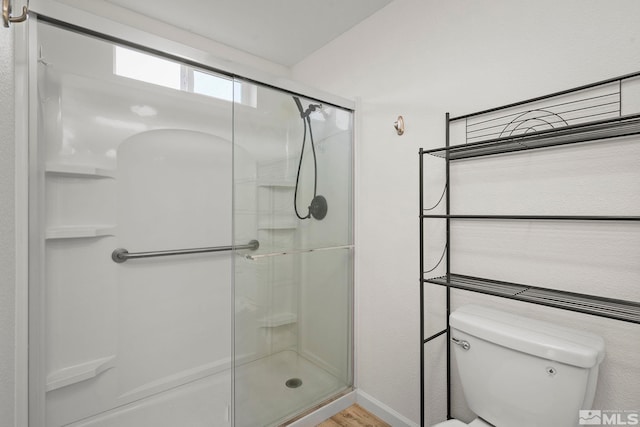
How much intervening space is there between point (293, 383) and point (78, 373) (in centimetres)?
106

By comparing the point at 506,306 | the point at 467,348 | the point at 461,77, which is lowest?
the point at 467,348

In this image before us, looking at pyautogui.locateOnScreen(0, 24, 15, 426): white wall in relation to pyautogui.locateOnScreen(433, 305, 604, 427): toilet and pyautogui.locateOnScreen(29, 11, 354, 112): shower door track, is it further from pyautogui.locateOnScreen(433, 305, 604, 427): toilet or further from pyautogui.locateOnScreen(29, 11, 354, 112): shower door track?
pyautogui.locateOnScreen(433, 305, 604, 427): toilet

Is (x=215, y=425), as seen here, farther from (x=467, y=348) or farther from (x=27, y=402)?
(x=467, y=348)

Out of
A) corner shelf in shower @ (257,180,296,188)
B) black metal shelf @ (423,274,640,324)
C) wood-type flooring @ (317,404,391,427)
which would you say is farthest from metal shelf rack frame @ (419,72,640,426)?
corner shelf in shower @ (257,180,296,188)

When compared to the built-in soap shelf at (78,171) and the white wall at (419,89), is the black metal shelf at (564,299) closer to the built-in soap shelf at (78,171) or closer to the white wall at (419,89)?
the white wall at (419,89)

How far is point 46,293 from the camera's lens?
1415 mm

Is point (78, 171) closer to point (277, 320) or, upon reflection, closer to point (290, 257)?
point (290, 257)

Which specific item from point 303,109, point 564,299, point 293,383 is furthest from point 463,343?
point 303,109

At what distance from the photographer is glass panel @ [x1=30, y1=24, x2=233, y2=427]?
1.40m

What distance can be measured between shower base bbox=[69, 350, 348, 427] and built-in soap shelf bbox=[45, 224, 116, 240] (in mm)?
927

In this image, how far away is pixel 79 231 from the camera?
1502 mm

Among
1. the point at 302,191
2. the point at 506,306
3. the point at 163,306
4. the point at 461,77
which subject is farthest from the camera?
the point at 163,306

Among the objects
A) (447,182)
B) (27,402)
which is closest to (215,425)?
(27,402)

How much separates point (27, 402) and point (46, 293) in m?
0.50
